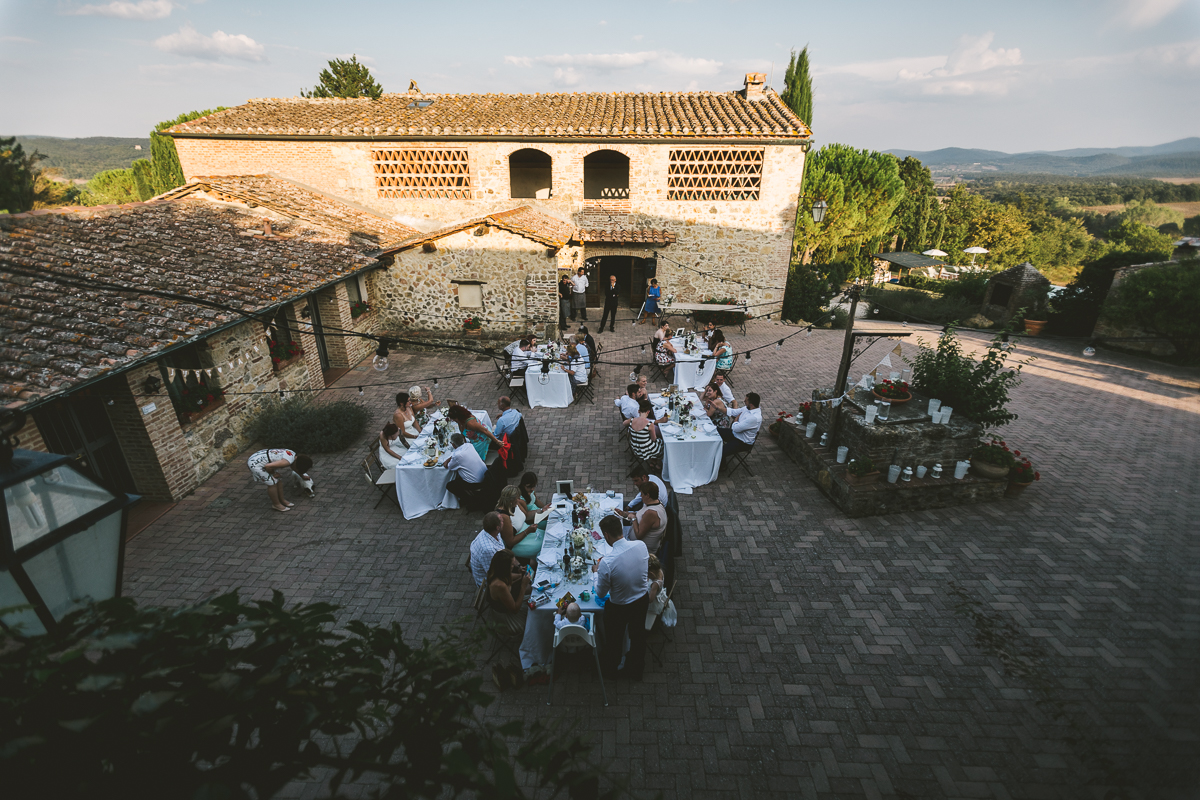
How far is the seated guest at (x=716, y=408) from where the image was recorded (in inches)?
349

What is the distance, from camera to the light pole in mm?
1812

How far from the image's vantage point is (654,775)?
426cm

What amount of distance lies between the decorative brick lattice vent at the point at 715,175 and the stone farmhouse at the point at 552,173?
0.12 feet

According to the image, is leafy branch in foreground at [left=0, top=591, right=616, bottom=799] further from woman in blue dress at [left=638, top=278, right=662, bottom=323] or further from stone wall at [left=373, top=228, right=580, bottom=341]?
woman in blue dress at [left=638, top=278, right=662, bottom=323]

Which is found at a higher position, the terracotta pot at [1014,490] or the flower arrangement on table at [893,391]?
the flower arrangement on table at [893,391]

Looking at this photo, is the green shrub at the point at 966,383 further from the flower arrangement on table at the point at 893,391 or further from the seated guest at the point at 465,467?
the seated guest at the point at 465,467

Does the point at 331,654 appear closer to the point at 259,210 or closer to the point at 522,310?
the point at 522,310

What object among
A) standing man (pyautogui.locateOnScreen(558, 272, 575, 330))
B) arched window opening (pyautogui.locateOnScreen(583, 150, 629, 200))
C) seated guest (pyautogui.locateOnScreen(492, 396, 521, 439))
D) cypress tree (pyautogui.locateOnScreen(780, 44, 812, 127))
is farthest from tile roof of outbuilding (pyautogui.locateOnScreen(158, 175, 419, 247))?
cypress tree (pyautogui.locateOnScreen(780, 44, 812, 127))

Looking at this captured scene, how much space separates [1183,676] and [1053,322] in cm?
1850

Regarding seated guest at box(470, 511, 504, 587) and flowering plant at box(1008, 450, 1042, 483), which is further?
flowering plant at box(1008, 450, 1042, 483)

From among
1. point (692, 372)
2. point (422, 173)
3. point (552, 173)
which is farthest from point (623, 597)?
point (422, 173)

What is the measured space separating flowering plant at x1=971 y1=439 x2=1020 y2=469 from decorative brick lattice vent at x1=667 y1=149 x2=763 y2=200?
37.4 feet

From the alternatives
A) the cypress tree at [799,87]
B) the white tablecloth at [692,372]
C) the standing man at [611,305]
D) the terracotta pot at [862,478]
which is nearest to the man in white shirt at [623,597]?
the terracotta pot at [862,478]

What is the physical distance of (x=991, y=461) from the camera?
311 inches
